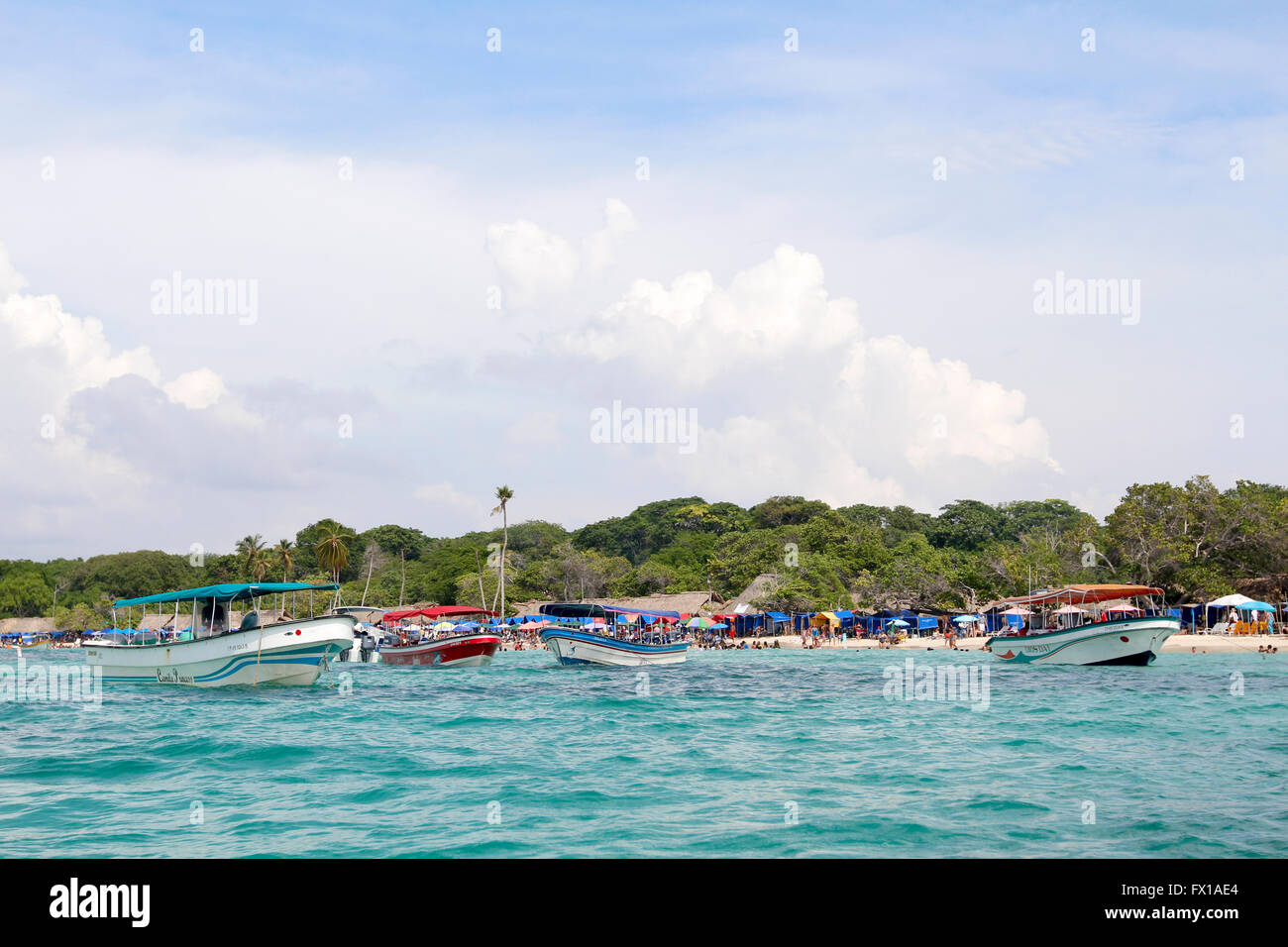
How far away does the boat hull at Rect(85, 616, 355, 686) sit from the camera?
95.5ft

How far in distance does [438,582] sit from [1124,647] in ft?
234

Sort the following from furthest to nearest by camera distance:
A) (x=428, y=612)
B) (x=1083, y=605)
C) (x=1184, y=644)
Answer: (x=428, y=612), (x=1184, y=644), (x=1083, y=605)

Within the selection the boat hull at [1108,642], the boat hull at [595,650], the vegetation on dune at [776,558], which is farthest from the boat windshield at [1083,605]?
the boat hull at [595,650]

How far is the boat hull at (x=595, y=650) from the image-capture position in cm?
4219

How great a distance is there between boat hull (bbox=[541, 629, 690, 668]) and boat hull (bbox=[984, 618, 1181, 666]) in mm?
16734

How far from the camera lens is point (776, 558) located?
260ft

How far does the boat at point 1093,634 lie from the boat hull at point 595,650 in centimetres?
1606

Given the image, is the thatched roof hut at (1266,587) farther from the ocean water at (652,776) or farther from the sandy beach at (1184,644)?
the ocean water at (652,776)

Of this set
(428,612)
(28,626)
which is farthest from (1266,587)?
(28,626)

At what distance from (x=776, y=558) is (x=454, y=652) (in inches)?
1532

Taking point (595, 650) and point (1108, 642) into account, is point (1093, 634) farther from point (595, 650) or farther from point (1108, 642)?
point (595, 650)

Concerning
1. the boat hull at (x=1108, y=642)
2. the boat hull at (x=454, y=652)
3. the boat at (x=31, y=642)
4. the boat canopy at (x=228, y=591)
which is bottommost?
the boat at (x=31, y=642)

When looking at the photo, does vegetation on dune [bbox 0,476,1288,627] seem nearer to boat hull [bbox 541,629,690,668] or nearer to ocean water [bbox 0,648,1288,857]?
boat hull [bbox 541,629,690,668]

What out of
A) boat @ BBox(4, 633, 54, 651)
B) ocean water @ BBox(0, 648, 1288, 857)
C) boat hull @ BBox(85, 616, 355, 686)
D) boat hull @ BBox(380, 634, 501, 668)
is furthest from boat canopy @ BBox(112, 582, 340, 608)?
boat @ BBox(4, 633, 54, 651)
